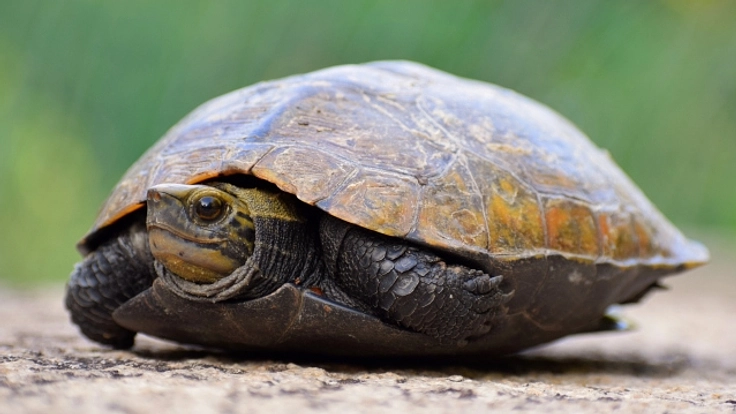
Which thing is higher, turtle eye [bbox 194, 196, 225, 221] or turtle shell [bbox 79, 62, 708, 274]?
turtle shell [bbox 79, 62, 708, 274]

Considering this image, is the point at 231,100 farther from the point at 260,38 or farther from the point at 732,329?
the point at 260,38

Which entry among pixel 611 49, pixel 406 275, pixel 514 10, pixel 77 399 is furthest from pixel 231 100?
pixel 611 49

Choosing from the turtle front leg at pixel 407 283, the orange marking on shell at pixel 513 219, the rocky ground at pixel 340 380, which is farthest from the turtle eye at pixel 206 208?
the orange marking on shell at pixel 513 219

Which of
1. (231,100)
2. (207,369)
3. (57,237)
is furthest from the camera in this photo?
(57,237)

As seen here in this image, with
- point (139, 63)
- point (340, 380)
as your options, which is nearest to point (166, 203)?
point (340, 380)

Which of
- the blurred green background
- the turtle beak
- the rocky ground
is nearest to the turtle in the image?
the turtle beak

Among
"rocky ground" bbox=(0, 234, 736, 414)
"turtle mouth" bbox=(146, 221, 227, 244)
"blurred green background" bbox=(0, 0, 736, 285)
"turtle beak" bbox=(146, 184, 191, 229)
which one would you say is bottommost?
"rocky ground" bbox=(0, 234, 736, 414)

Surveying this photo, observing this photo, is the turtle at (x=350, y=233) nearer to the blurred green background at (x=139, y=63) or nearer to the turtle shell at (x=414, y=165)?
the turtle shell at (x=414, y=165)

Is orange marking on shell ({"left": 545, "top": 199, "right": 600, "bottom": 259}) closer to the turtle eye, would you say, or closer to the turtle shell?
the turtle shell
